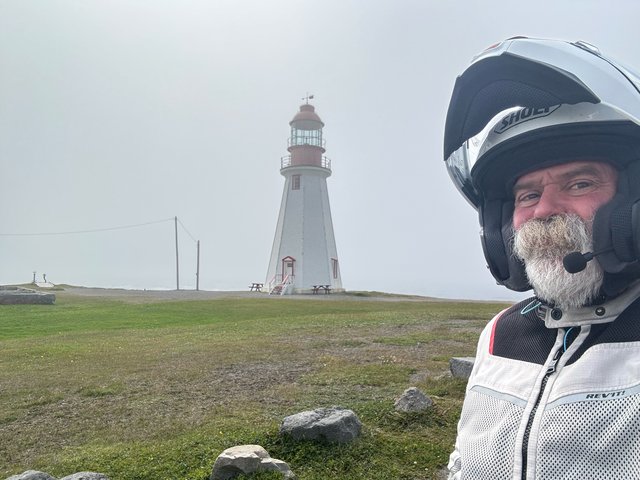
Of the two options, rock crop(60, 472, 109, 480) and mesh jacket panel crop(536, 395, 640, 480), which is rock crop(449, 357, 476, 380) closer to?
rock crop(60, 472, 109, 480)

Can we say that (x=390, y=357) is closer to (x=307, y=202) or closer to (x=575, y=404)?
(x=575, y=404)

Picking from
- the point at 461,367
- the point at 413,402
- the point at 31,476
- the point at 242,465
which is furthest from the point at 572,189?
the point at 461,367

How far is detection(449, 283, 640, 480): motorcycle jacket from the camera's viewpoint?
57.5 inches

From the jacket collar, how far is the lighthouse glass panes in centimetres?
4197

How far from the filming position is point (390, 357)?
34.2 feet

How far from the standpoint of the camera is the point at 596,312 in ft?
5.42

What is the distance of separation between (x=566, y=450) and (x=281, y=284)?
37621 millimetres

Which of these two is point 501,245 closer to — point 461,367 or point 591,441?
point 591,441

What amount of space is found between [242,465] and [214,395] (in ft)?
10.9

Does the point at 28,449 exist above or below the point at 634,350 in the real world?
below

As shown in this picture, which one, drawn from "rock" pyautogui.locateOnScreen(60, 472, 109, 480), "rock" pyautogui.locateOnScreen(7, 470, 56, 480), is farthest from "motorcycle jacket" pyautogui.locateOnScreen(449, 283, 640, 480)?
"rock" pyautogui.locateOnScreen(7, 470, 56, 480)

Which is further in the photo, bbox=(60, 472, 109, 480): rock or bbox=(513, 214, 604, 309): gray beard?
bbox=(60, 472, 109, 480): rock

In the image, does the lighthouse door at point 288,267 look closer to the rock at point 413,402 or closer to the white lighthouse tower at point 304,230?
the white lighthouse tower at point 304,230

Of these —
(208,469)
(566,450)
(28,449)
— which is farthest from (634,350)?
(28,449)
